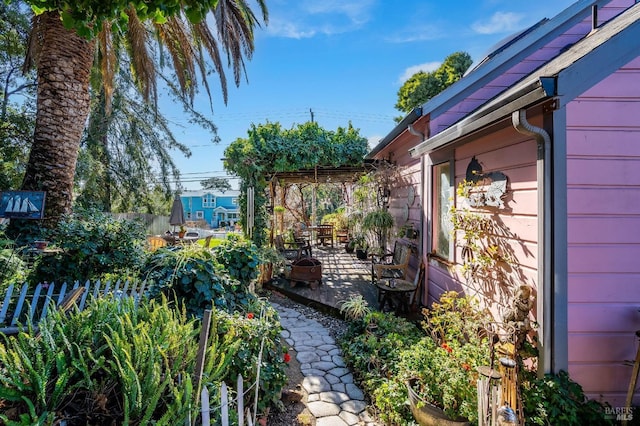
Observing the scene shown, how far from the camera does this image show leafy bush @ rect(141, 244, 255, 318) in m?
3.21

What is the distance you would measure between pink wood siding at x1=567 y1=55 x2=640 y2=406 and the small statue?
0.28m

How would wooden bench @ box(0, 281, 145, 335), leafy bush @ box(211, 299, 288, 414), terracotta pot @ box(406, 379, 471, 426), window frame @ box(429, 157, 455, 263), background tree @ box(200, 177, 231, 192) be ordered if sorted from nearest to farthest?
terracotta pot @ box(406, 379, 471, 426) → leafy bush @ box(211, 299, 288, 414) → wooden bench @ box(0, 281, 145, 335) → window frame @ box(429, 157, 455, 263) → background tree @ box(200, 177, 231, 192)

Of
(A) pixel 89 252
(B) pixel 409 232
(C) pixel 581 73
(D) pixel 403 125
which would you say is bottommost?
(A) pixel 89 252

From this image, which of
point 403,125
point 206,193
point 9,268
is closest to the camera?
point 9,268

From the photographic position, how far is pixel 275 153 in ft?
23.8

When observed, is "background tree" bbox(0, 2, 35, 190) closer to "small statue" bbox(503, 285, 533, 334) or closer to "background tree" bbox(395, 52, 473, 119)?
"small statue" bbox(503, 285, 533, 334)

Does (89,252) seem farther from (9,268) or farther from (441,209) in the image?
(441,209)

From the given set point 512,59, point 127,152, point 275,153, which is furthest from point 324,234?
point 512,59

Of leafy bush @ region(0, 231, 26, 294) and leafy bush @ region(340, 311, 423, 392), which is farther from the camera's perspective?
leafy bush @ region(0, 231, 26, 294)

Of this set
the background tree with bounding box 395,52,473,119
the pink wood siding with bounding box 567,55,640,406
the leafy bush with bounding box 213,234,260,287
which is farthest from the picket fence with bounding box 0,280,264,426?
the background tree with bounding box 395,52,473,119

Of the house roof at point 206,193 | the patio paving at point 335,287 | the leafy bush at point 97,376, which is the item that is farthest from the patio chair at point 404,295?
the house roof at point 206,193

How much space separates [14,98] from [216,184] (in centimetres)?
2782

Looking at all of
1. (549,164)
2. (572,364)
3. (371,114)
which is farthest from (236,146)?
(371,114)

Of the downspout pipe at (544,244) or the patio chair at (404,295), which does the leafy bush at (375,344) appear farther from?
the downspout pipe at (544,244)
